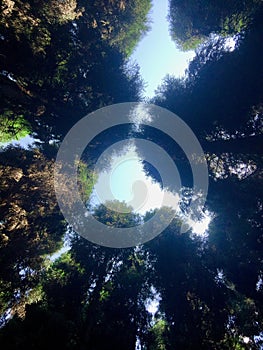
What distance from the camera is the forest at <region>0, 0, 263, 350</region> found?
1355cm

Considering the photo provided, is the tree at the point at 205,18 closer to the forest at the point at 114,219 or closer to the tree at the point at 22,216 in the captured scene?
the forest at the point at 114,219

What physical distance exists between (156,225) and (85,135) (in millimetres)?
10408

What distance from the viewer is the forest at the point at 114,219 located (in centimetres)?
1355

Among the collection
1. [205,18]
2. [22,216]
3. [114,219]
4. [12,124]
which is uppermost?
[205,18]

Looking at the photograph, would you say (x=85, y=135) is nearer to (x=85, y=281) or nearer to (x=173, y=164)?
(x=173, y=164)

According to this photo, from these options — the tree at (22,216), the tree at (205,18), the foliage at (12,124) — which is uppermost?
the tree at (205,18)

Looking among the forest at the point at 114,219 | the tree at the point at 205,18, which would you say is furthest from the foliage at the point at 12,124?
the tree at the point at 205,18

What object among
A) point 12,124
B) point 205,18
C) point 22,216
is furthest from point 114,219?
point 205,18

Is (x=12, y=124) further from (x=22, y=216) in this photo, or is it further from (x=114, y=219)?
(x=114, y=219)

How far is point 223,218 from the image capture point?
Answer: 15.0 m

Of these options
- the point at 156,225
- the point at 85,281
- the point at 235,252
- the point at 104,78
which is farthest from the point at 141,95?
the point at 85,281

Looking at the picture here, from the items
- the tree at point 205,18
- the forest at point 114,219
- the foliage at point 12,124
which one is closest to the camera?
the forest at point 114,219

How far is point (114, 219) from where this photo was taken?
21.0 m

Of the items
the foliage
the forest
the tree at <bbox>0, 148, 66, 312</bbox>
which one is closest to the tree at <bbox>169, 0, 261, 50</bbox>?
the forest
